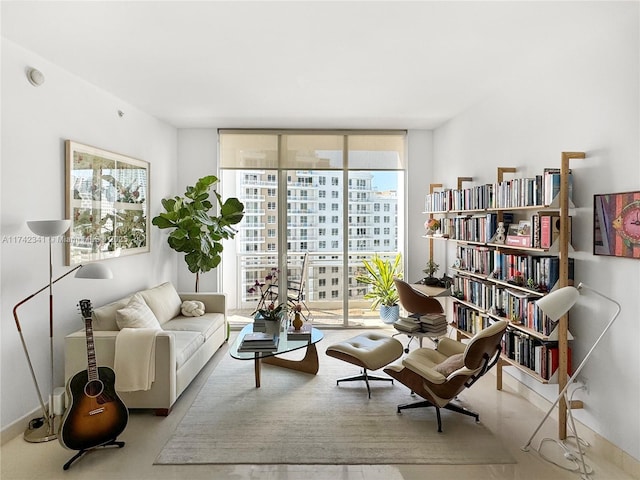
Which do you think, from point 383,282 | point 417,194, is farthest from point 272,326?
point 417,194

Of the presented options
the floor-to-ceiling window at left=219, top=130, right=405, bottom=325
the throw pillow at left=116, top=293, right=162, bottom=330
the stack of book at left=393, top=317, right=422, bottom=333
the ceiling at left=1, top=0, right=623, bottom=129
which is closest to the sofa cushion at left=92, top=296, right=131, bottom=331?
the throw pillow at left=116, top=293, right=162, bottom=330

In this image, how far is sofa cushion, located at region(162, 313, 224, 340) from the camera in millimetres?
4023

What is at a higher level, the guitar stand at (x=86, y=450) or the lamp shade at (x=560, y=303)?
the lamp shade at (x=560, y=303)

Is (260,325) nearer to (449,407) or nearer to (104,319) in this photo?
(104,319)

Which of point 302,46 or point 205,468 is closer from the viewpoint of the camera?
point 205,468

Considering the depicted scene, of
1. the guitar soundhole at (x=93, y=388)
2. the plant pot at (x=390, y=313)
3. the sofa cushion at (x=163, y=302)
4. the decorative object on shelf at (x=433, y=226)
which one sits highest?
the decorative object on shelf at (x=433, y=226)

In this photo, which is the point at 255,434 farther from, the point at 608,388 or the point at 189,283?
the point at 189,283

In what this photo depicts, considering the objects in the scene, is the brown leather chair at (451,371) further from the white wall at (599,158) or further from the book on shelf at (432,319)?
the book on shelf at (432,319)

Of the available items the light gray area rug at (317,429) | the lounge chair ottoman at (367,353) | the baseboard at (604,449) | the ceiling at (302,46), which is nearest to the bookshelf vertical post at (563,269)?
the baseboard at (604,449)

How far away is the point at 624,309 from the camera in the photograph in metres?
2.47

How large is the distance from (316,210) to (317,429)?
11.1ft

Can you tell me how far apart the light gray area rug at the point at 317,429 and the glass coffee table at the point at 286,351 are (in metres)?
0.21

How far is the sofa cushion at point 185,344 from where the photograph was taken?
11.1ft

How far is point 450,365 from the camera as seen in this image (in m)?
3.02
